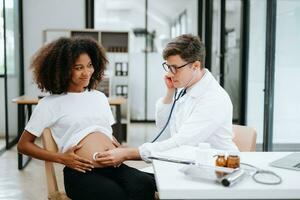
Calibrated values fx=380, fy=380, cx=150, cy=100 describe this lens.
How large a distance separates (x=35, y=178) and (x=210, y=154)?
2.62 metres

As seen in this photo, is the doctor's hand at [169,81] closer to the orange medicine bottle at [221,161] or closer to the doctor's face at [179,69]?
the doctor's face at [179,69]

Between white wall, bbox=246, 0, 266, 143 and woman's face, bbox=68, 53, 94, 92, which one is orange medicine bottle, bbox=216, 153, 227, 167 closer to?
woman's face, bbox=68, 53, 94, 92

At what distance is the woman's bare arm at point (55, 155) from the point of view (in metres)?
1.63

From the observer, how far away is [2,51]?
4.68 m

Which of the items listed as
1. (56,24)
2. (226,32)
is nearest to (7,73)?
(56,24)

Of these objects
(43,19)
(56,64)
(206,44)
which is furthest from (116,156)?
(43,19)

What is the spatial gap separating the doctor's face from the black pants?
0.47m

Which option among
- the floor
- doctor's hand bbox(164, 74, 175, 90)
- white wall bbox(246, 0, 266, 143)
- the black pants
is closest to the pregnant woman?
the black pants

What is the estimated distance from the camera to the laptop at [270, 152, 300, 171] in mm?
1300

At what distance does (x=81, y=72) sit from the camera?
1829 millimetres

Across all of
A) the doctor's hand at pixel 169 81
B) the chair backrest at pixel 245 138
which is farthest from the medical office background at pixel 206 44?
the doctor's hand at pixel 169 81

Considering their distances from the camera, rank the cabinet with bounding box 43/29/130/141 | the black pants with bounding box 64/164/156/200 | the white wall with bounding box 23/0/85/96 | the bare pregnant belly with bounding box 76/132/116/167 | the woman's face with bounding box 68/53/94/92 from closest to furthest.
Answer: the black pants with bounding box 64/164/156/200 → the bare pregnant belly with bounding box 76/132/116/167 → the woman's face with bounding box 68/53/94/92 → the cabinet with bounding box 43/29/130/141 → the white wall with bounding box 23/0/85/96

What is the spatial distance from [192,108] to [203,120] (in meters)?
0.10

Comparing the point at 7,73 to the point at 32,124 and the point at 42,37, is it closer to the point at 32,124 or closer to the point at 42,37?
the point at 42,37
